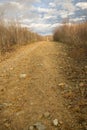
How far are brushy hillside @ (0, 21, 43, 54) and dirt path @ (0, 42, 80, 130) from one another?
495cm

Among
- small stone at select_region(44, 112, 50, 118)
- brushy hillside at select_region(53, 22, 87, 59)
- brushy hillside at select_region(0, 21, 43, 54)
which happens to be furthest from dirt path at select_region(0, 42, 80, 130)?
brushy hillside at select_region(0, 21, 43, 54)

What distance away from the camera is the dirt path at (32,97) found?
4334 millimetres

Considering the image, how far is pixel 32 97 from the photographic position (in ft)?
17.3

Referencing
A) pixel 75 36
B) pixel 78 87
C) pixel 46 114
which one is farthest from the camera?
pixel 75 36

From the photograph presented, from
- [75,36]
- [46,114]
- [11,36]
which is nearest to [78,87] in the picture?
[46,114]

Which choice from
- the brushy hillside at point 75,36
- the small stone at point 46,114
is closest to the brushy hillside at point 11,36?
the brushy hillside at point 75,36

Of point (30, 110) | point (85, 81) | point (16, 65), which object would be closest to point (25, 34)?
point (16, 65)

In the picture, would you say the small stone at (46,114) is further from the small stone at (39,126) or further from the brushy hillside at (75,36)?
the brushy hillside at (75,36)

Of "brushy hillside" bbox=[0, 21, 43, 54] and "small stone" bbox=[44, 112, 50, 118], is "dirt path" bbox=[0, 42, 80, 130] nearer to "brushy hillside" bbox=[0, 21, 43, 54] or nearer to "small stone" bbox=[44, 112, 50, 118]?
"small stone" bbox=[44, 112, 50, 118]

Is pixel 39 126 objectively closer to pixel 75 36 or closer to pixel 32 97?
pixel 32 97

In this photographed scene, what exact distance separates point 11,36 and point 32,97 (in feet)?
31.3

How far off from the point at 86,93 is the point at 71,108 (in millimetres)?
700

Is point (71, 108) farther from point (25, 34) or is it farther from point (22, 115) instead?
point (25, 34)

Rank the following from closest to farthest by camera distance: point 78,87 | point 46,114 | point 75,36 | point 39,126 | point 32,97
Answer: point 39,126, point 46,114, point 32,97, point 78,87, point 75,36
